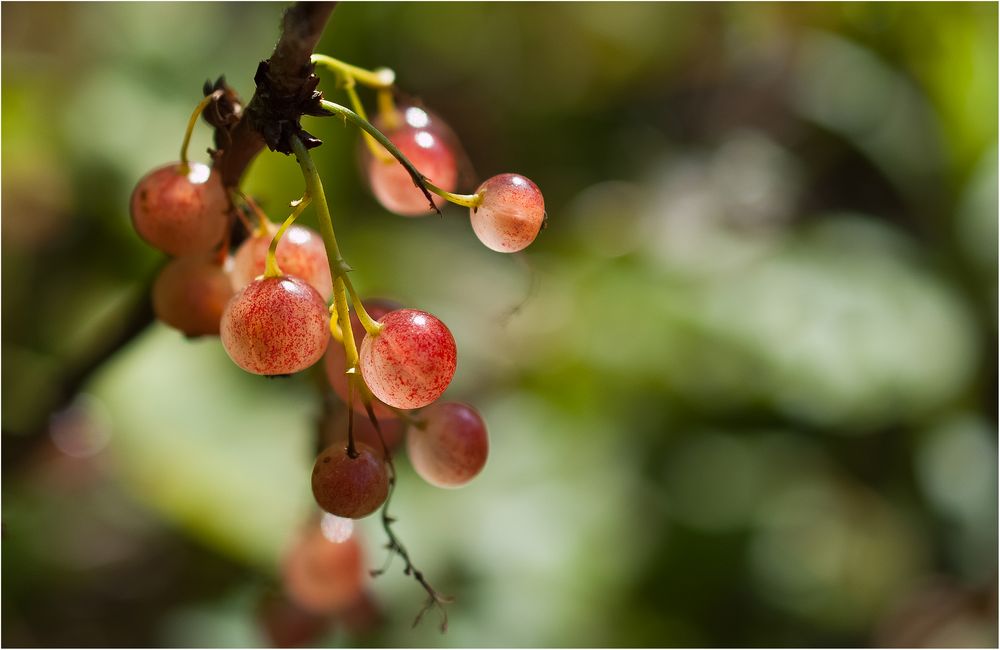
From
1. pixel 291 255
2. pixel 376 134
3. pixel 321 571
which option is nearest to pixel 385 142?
pixel 376 134

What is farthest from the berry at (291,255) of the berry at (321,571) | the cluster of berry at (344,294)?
the berry at (321,571)

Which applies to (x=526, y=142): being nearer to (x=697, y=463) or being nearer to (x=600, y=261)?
(x=600, y=261)

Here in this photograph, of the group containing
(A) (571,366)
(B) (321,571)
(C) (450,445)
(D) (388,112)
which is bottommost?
(A) (571,366)

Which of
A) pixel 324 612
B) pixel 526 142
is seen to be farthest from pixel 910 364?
pixel 324 612

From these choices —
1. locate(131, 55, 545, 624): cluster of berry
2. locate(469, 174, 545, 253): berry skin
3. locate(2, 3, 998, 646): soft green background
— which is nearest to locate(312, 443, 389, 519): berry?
locate(131, 55, 545, 624): cluster of berry

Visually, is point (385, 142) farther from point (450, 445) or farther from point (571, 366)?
point (571, 366)
